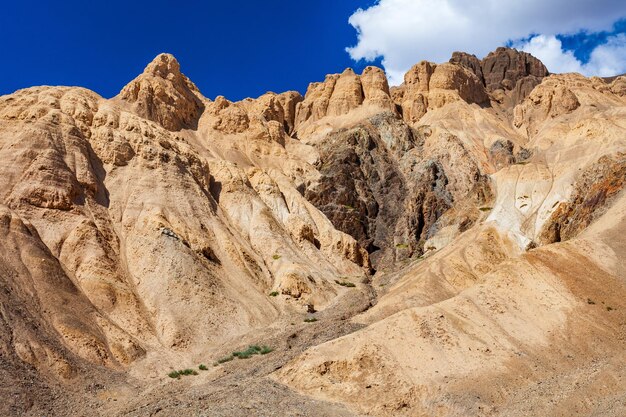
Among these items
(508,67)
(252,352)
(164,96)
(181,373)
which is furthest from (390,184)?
(508,67)

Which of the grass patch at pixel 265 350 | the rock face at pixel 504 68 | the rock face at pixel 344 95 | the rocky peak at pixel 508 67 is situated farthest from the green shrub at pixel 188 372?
the rocky peak at pixel 508 67

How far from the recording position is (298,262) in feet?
166

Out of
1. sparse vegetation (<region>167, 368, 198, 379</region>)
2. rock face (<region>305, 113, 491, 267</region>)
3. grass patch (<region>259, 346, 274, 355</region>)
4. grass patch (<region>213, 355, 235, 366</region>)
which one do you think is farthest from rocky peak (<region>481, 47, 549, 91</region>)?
sparse vegetation (<region>167, 368, 198, 379</region>)

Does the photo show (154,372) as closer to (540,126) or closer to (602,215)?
(602,215)

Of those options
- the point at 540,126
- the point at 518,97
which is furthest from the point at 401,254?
the point at 518,97

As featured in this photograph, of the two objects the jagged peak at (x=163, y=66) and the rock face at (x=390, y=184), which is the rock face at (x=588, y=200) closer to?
the rock face at (x=390, y=184)

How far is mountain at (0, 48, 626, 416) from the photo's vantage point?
2464 cm

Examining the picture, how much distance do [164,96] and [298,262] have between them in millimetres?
34322

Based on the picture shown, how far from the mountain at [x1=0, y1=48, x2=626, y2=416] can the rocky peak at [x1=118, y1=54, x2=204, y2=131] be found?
1.01ft

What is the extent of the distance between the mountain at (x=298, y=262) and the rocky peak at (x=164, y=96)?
12.1 inches

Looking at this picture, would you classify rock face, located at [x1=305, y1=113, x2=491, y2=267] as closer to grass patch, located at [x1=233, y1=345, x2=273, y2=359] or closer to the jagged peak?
the jagged peak

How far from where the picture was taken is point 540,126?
9069 centimetres

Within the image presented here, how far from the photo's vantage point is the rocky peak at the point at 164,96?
229 ft

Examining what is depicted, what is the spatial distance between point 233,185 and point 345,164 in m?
24.2
